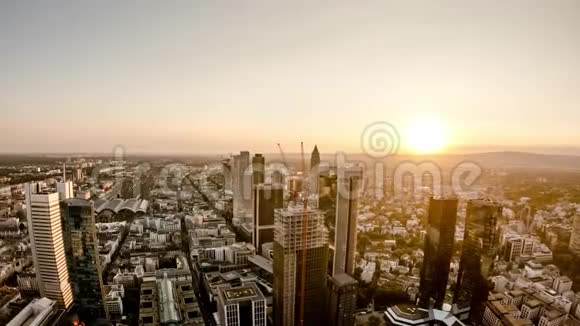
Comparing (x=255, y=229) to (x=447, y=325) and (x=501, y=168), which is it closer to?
(x=447, y=325)

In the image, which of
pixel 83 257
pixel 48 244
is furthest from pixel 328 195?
pixel 48 244

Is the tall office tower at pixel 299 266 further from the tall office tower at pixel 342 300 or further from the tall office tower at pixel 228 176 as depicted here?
the tall office tower at pixel 228 176

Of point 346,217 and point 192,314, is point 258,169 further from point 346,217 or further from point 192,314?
point 192,314

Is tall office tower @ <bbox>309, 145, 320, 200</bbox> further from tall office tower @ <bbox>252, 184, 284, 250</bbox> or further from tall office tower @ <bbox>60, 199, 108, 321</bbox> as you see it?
tall office tower @ <bbox>60, 199, 108, 321</bbox>

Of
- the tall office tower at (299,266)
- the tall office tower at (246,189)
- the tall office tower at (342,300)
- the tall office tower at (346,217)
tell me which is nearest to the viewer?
the tall office tower at (299,266)

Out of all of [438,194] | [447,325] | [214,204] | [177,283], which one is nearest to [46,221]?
[177,283]

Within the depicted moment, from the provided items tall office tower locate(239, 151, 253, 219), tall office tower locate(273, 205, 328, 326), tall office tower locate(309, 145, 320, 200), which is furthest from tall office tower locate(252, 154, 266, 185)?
tall office tower locate(273, 205, 328, 326)

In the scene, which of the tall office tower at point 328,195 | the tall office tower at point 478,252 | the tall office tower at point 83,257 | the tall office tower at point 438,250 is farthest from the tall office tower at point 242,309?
the tall office tower at point 478,252
